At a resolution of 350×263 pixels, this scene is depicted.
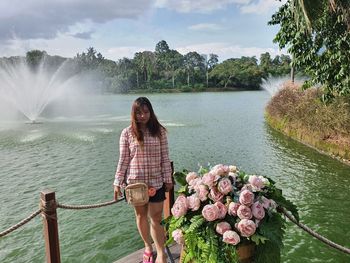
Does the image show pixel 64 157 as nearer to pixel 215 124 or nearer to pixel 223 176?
pixel 223 176

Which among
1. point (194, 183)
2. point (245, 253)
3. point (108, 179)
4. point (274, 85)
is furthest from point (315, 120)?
point (274, 85)

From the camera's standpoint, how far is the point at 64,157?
1241cm

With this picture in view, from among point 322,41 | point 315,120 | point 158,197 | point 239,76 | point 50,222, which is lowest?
point 315,120

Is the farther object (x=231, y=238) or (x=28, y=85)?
(x=28, y=85)

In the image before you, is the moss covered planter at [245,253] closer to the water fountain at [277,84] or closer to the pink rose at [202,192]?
the pink rose at [202,192]

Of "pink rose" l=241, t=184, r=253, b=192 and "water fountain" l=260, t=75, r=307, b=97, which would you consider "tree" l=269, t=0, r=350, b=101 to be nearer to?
"pink rose" l=241, t=184, r=253, b=192

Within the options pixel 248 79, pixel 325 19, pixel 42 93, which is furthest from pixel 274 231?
pixel 248 79

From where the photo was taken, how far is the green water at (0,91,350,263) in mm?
5918

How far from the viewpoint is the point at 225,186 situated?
291 cm

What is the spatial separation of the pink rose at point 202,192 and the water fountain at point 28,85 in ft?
72.3

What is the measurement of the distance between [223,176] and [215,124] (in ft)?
62.9

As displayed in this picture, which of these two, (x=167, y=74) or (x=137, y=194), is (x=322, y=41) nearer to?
(x=137, y=194)

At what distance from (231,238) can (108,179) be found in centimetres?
746

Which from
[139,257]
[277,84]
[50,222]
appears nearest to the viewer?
[50,222]
